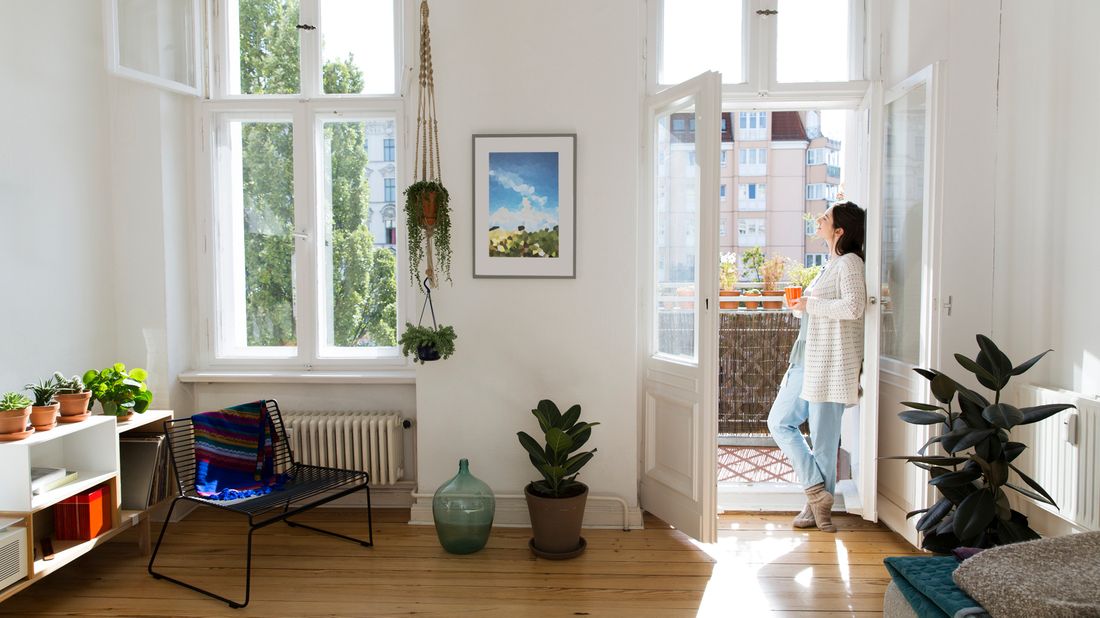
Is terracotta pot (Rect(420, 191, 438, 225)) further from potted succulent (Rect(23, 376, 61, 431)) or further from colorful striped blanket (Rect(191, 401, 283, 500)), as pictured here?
potted succulent (Rect(23, 376, 61, 431))

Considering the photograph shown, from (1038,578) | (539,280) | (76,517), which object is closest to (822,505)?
(539,280)

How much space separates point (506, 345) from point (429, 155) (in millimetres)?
1077

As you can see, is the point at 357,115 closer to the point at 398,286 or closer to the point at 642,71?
the point at 398,286

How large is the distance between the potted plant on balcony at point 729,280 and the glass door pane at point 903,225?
1889 mm

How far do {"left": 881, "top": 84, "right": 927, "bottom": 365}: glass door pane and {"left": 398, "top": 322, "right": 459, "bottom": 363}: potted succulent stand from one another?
2222mm

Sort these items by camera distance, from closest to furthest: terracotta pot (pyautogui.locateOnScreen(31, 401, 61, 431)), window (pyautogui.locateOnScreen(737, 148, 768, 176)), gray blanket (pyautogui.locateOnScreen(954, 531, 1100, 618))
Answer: gray blanket (pyautogui.locateOnScreen(954, 531, 1100, 618)) < terracotta pot (pyautogui.locateOnScreen(31, 401, 61, 431)) < window (pyautogui.locateOnScreen(737, 148, 768, 176))

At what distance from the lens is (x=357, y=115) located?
4.05 meters

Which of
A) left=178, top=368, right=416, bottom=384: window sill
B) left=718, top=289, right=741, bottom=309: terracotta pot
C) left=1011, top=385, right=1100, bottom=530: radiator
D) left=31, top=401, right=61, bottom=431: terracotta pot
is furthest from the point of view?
left=718, top=289, right=741, bottom=309: terracotta pot

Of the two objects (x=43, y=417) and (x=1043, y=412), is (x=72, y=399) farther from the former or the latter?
(x=1043, y=412)

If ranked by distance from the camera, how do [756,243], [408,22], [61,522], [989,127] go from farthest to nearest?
[756,243]
[408,22]
[989,127]
[61,522]

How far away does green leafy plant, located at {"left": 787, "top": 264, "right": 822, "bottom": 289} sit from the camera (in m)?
5.59

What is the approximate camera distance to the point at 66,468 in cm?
314

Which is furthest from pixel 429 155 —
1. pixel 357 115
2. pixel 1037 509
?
pixel 1037 509

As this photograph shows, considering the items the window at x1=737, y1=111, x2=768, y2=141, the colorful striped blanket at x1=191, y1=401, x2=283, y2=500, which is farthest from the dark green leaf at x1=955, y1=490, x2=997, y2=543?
the window at x1=737, y1=111, x2=768, y2=141
